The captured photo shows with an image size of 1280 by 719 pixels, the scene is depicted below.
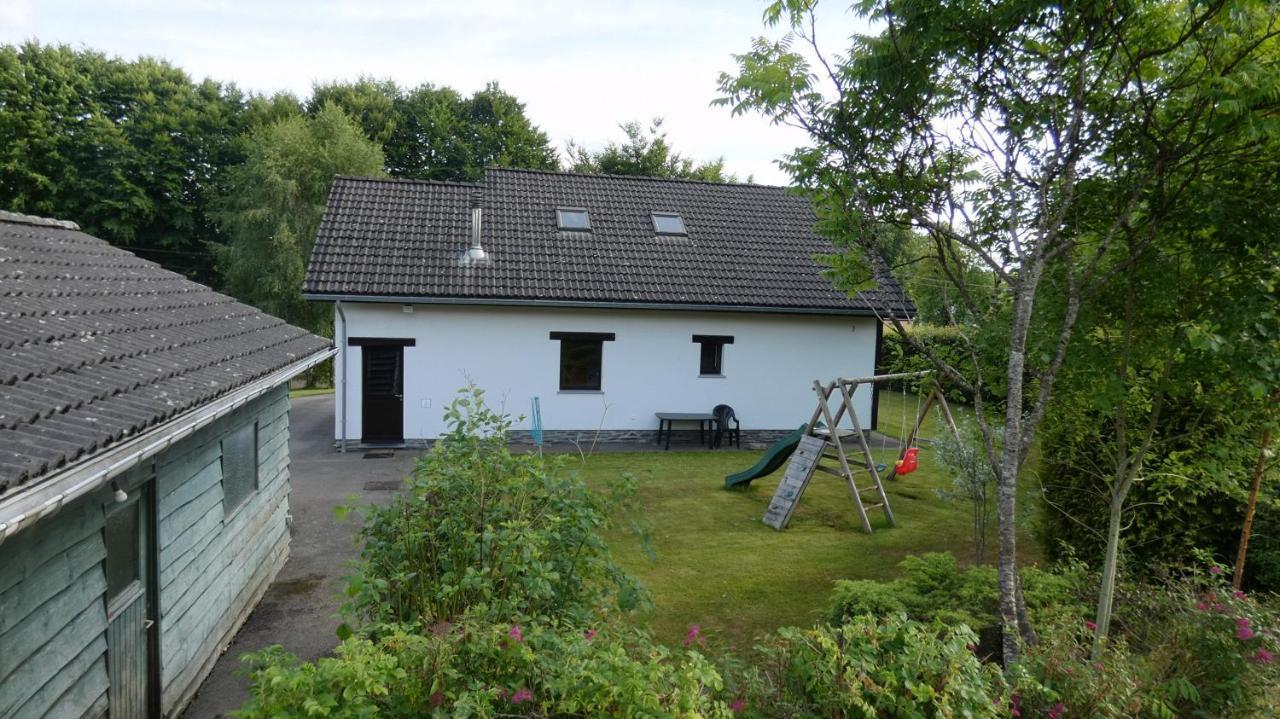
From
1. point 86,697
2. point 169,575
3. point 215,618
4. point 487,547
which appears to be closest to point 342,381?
point 215,618

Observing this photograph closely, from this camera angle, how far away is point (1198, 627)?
13.4 feet

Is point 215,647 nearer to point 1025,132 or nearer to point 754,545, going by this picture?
point 754,545

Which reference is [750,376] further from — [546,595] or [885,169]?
[546,595]

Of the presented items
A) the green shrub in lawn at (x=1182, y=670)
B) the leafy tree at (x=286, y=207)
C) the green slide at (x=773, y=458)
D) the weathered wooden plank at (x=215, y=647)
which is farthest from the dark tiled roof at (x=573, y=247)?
the leafy tree at (x=286, y=207)

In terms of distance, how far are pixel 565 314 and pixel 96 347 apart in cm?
1052

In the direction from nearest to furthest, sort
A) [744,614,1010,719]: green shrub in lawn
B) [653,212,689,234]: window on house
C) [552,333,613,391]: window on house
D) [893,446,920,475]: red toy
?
[744,614,1010,719]: green shrub in lawn
[893,446,920,475]: red toy
[552,333,613,391]: window on house
[653,212,689,234]: window on house

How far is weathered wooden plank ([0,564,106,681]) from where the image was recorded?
9.86 ft

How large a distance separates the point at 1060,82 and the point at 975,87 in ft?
1.61

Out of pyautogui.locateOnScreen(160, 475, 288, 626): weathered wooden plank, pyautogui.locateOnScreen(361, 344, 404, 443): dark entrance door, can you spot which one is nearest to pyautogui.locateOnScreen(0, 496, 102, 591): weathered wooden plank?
pyautogui.locateOnScreen(160, 475, 288, 626): weathered wooden plank

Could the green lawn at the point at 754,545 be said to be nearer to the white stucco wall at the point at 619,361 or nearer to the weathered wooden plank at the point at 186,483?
the white stucco wall at the point at 619,361

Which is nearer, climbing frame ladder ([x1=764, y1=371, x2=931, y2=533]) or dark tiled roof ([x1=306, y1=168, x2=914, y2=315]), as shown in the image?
climbing frame ladder ([x1=764, y1=371, x2=931, y2=533])

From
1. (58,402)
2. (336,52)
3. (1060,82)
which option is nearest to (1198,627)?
(1060,82)

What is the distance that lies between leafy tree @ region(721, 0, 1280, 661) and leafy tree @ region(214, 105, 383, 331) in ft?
82.0

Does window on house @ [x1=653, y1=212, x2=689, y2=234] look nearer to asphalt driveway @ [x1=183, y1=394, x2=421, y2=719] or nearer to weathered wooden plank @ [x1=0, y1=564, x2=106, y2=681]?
asphalt driveway @ [x1=183, y1=394, x2=421, y2=719]
